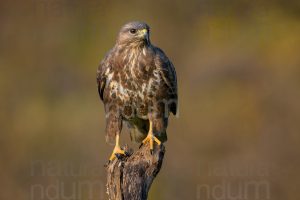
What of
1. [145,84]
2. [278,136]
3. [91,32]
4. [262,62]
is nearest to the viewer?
[145,84]

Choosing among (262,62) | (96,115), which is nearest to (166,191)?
(96,115)

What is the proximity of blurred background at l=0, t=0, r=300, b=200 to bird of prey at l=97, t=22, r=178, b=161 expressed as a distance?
10.3 feet

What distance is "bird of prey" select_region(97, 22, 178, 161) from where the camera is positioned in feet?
30.3

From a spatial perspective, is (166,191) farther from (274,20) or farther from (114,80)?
(274,20)

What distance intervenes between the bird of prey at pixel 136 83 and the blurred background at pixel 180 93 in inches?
123

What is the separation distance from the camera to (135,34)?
30.2 feet

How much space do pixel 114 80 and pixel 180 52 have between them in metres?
6.70

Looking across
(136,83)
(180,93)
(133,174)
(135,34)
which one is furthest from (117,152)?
(180,93)

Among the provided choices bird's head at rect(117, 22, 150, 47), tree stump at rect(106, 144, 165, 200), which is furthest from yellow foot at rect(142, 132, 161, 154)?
bird's head at rect(117, 22, 150, 47)

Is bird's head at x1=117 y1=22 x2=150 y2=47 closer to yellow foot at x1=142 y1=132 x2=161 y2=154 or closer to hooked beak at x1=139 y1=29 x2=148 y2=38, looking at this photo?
hooked beak at x1=139 y1=29 x2=148 y2=38

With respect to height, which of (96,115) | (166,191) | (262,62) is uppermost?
(262,62)

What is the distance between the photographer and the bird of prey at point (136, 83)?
9250 mm

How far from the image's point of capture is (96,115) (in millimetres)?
14727

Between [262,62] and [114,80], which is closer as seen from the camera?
[114,80]
